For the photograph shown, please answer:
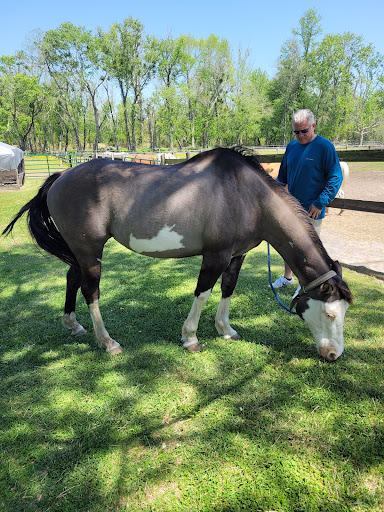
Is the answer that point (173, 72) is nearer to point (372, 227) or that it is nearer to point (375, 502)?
point (372, 227)

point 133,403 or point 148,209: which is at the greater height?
point 148,209

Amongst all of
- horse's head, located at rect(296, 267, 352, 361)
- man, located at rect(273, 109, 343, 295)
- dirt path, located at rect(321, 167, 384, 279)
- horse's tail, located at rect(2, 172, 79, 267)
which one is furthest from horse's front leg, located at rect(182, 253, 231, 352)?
dirt path, located at rect(321, 167, 384, 279)

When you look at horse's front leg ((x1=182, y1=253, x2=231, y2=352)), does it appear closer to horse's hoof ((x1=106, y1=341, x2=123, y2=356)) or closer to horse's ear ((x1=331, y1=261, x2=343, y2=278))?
horse's hoof ((x1=106, y1=341, x2=123, y2=356))

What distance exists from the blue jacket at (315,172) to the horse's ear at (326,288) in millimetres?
1229

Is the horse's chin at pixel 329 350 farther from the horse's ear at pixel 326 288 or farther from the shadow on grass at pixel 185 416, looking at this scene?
the horse's ear at pixel 326 288

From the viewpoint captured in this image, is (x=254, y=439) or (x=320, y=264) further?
(x=320, y=264)

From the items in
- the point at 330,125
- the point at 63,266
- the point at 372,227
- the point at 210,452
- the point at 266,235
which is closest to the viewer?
the point at 210,452

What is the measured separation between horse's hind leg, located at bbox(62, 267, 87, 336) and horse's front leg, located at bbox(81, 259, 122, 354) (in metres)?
0.34

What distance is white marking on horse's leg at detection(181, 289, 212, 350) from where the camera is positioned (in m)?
3.16

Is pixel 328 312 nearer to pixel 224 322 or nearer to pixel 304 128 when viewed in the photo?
pixel 224 322

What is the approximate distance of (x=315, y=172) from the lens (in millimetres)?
3650

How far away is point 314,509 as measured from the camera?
5.64ft

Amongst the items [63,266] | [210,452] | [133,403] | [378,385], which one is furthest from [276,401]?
[63,266]

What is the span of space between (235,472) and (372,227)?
7.92 meters
